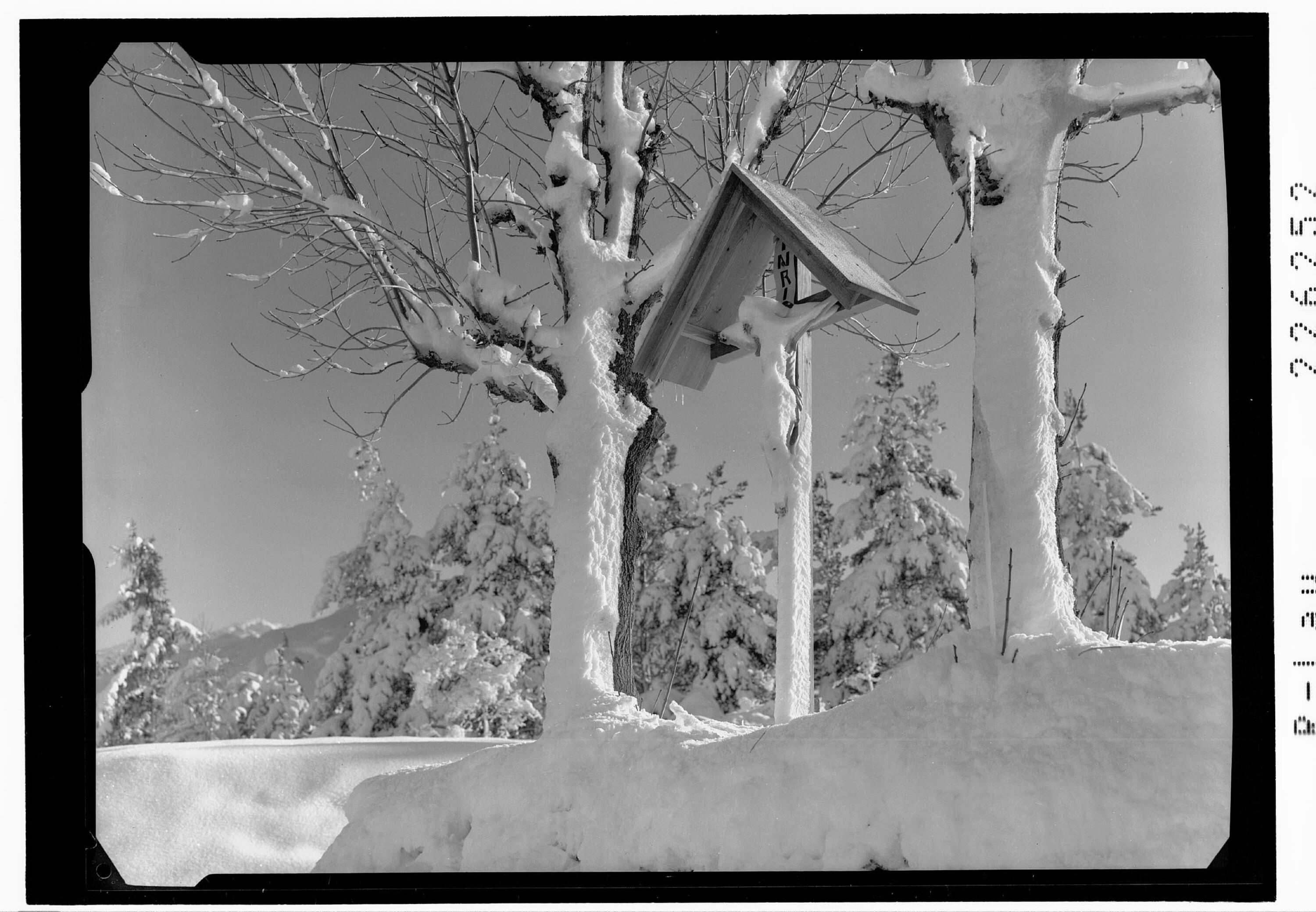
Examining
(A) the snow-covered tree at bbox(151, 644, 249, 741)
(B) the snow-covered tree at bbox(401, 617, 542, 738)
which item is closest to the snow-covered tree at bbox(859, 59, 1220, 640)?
(B) the snow-covered tree at bbox(401, 617, 542, 738)

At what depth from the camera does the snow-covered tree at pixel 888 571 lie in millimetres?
3371

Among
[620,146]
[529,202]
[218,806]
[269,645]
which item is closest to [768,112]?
[620,146]

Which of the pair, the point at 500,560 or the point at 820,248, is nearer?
the point at 820,248

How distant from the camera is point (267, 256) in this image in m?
2.94

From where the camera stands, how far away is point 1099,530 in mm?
2883

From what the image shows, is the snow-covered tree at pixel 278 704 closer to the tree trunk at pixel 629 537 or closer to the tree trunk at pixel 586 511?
the tree trunk at pixel 586 511

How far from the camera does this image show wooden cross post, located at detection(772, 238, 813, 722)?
259 centimetres

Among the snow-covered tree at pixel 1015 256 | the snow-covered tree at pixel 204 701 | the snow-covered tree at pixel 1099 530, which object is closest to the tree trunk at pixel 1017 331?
the snow-covered tree at pixel 1015 256

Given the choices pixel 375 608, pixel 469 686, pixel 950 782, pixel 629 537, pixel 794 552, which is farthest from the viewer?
pixel 469 686

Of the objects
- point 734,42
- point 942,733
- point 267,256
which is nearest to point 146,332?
point 267,256

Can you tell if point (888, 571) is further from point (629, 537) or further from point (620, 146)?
point (620, 146)

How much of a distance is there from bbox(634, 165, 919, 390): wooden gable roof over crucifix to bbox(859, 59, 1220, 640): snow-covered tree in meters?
0.43

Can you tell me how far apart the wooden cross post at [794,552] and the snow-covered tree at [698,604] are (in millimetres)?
611

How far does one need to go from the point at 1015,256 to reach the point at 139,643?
10.5ft
